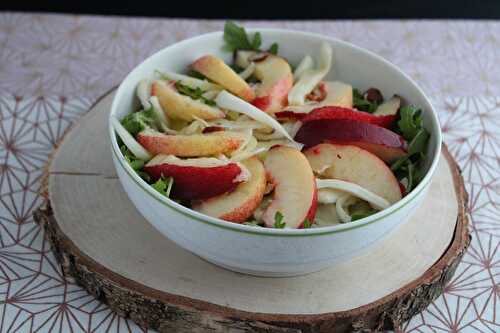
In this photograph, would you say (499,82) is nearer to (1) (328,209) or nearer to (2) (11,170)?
(1) (328,209)

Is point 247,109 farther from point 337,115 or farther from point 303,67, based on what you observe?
point 303,67

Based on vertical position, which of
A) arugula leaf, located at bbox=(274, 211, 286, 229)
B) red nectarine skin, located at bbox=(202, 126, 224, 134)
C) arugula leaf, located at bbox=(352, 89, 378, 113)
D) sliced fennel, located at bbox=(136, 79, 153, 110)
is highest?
sliced fennel, located at bbox=(136, 79, 153, 110)

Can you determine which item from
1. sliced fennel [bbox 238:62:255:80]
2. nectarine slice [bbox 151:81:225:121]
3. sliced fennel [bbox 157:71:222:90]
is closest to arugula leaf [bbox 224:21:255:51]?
sliced fennel [bbox 238:62:255:80]

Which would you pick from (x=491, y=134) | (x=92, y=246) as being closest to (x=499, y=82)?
(x=491, y=134)

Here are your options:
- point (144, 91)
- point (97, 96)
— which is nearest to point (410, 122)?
point (144, 91)

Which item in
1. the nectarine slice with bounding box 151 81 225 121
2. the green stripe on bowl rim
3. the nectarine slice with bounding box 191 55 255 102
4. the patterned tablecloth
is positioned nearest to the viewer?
the green stripe on bowl rim

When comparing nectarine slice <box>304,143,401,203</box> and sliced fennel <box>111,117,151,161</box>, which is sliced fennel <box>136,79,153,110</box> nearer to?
sliced fennel <box>111,117,151,161</box>
